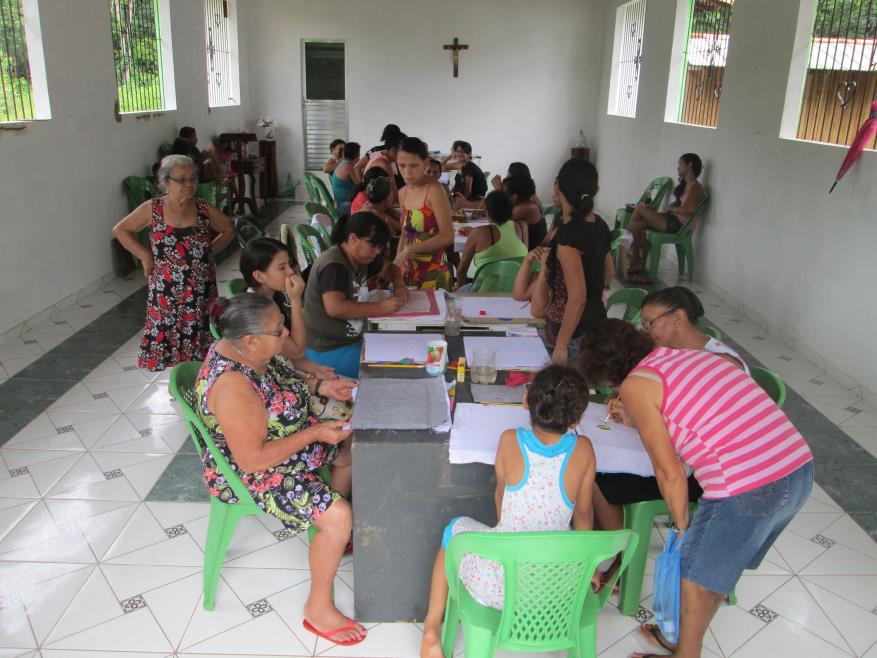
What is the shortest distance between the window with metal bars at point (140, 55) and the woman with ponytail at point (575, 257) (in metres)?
5.44

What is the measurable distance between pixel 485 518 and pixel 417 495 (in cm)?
23

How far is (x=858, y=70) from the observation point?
4754mm

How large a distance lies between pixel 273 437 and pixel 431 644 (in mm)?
802

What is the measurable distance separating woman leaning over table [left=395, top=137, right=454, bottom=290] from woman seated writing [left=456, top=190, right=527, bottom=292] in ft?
1.27

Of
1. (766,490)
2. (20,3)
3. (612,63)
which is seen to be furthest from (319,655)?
(612,63)

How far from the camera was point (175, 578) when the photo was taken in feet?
8.58

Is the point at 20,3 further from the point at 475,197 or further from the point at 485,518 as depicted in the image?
the point at 485,518

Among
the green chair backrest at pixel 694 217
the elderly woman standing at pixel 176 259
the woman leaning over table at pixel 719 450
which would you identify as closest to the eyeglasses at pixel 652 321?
the woman leaning over table at pixel 719 450

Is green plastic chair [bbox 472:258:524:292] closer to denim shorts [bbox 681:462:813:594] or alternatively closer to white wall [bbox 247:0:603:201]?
denim shorts [bbox 681:462:813:594]

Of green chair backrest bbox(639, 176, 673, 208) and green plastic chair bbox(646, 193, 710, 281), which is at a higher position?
green chair backrest bbox(639, 176, 673, 208)

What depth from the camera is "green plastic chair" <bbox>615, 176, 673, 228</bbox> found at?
299 inches

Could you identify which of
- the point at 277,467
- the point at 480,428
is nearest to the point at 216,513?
the point at 277,467

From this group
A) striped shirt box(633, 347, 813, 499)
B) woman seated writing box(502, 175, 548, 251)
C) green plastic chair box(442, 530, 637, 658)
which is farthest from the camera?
woman seated writing box(502, 175, 548, 251)

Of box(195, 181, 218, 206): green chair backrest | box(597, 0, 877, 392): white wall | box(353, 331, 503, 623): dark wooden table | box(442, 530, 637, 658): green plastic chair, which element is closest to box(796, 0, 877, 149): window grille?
box(597, 0, 877, 392): white wall
